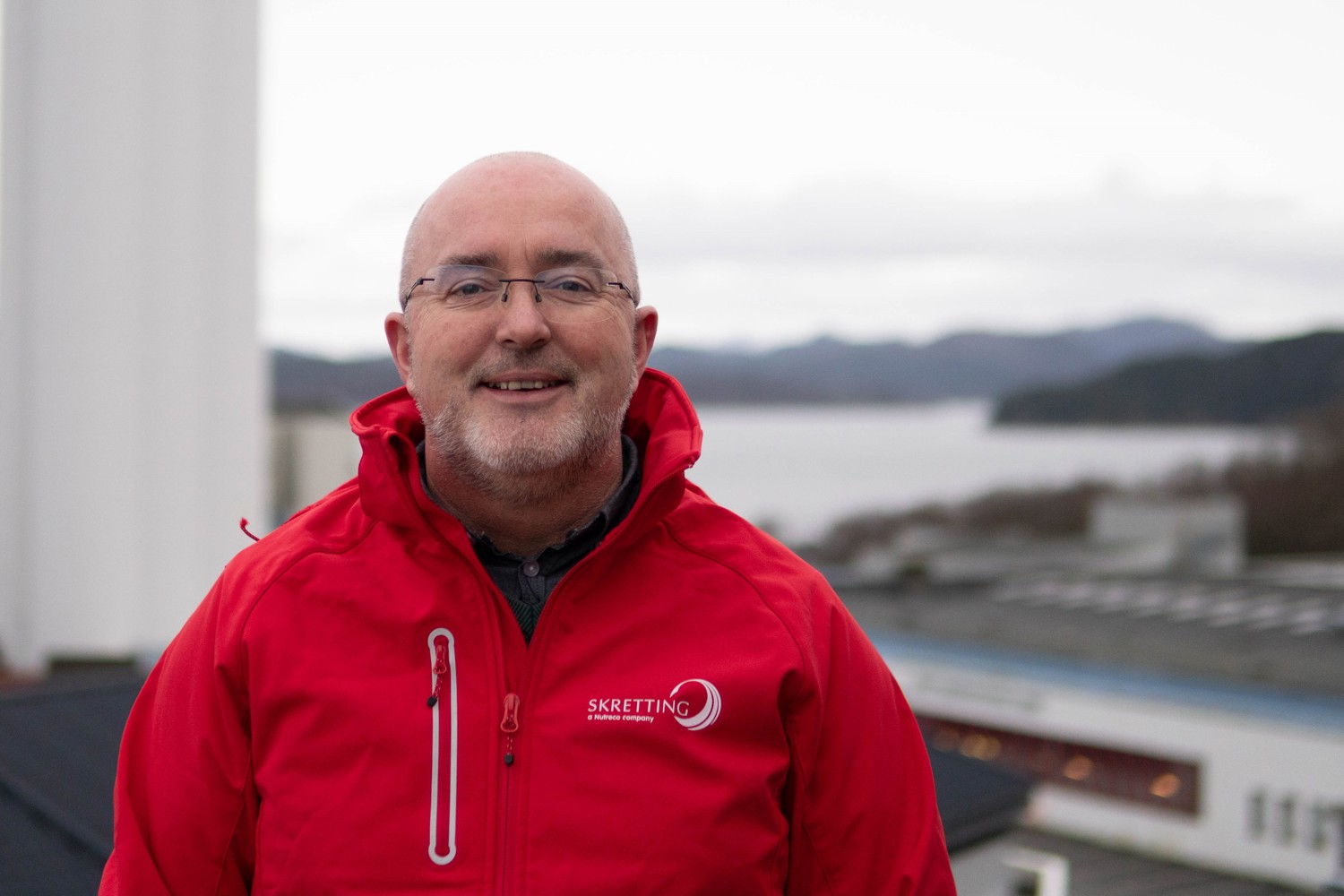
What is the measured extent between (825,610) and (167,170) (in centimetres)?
500

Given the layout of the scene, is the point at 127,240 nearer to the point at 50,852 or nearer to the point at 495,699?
the point at 50,852

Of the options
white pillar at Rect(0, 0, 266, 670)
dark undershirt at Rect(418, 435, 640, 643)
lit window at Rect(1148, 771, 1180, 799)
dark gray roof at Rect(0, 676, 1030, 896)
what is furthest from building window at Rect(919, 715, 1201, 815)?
dark undershirt at Rect(418, 435, 640, 643)

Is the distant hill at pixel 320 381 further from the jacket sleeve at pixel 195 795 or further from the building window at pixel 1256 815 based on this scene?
the jacket sleeve at pixel 195 795

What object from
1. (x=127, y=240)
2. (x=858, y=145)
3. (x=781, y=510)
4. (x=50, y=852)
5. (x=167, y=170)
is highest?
(x=858, y=145)

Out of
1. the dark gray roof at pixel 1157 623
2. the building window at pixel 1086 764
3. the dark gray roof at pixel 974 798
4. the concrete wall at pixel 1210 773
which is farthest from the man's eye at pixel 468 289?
the dark gray roof at pixel 1157 623

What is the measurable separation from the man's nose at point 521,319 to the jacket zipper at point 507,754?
1.25 ft

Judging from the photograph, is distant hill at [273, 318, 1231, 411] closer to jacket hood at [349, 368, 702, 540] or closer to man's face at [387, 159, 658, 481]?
jacket hood at [349, 368, 702, 540]

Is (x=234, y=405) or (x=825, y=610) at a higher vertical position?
(x=825, y=610)

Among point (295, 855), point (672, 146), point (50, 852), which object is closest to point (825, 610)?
point (295, 855)

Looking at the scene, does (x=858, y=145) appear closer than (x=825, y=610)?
No

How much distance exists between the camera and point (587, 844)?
1151 mm

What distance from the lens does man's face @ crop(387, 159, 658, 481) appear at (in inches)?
49.8

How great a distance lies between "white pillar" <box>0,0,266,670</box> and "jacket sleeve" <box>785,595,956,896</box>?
4827mm

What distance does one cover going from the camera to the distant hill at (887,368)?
738cm
